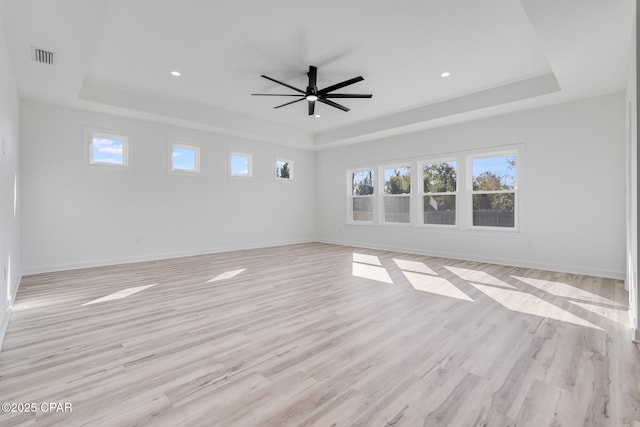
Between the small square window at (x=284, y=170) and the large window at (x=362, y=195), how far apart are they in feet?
5.61

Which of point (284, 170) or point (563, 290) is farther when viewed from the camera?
point (284, 170)

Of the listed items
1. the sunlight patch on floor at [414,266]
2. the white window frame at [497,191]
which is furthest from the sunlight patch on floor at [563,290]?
the white window frame at [497,191]

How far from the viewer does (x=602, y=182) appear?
4.50 meters

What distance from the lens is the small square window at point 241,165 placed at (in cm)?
→ 729

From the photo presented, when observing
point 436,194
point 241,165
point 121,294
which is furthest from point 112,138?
point 436,194

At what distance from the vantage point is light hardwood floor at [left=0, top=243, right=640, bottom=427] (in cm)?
155

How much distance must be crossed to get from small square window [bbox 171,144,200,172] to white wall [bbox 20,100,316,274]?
0.43 feet

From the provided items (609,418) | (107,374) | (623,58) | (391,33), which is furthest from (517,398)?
(623,58)

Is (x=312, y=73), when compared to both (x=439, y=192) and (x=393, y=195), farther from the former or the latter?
(x=393, y=195)

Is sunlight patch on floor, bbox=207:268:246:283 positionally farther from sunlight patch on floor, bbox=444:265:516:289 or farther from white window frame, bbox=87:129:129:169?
sunlight patch on floor, bbox=444:265:516:289

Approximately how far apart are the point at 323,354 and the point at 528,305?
2.44m

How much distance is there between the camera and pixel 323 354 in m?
2.15

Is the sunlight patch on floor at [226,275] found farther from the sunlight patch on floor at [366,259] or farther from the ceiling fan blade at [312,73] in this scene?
the ceiling fan blade at [312,73]

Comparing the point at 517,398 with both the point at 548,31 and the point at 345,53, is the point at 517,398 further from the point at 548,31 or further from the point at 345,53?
the point at 345,53
